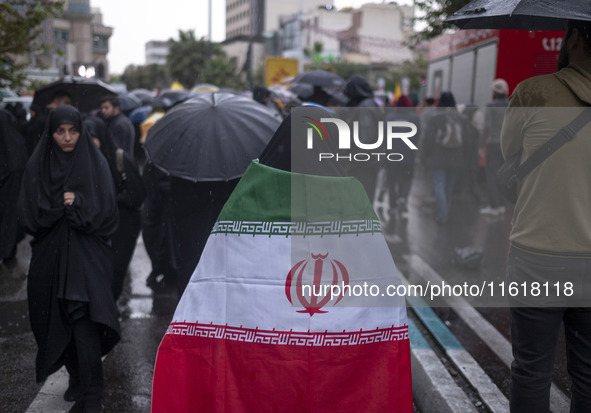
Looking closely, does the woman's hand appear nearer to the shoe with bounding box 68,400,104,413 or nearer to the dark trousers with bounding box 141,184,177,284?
the shoe with bounding box 68,400,104,413

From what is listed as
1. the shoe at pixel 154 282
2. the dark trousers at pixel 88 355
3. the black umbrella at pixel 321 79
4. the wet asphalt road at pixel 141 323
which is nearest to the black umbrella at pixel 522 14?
the wet asphalt road at pixel 141 323

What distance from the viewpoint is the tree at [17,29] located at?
8.24m

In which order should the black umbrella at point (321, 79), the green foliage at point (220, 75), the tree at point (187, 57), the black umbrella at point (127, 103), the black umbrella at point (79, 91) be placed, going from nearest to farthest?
the black umbrella at point (79, 91) → the black umbrella at point (127, 103) → the black umbrella at point (321, 79) → the green foliage at point (220, 75) → the tree at point (187, 57)

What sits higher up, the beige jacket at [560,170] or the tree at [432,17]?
the tree at [432,17]

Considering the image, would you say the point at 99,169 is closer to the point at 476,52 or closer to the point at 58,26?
the point at 476,52

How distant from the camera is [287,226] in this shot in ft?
8.82

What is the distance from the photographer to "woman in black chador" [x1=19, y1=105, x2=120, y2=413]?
3920 millimetres

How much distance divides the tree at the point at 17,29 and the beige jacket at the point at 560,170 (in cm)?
A: 703

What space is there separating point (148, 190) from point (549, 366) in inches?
148

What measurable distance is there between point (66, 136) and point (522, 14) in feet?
8.82

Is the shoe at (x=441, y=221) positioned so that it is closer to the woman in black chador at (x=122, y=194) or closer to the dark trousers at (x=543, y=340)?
the woman in black chador at (x=122, y=194)

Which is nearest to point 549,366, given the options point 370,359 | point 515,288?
point 515,288

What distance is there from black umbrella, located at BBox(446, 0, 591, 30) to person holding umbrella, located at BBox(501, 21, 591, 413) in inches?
7.5

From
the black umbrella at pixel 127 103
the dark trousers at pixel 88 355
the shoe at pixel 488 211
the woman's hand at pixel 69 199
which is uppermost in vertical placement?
the black umbrella at pixel 127 103
